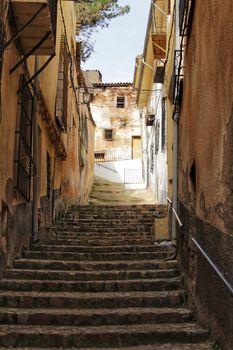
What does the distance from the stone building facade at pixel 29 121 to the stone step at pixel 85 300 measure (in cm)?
67

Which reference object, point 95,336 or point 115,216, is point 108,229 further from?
point 95,336

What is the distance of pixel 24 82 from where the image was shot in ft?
26.7

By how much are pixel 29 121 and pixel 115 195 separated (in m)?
15.5

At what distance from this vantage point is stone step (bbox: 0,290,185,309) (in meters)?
6.59

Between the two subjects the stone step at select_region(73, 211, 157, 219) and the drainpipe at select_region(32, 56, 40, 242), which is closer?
the drainpipe at select_region(32, 56, 40, 242)

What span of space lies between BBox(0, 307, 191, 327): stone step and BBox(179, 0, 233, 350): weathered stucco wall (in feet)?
1.41

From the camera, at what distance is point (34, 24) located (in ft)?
23.3

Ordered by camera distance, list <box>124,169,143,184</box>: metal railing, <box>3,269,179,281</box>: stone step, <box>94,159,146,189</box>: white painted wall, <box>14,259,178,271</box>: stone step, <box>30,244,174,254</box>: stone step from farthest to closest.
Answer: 1. <box>94,159,146,189</box>: white painted wall
2. <box>124,169,143,184</box>: metal railing
3. <box>30,244,174,254</box>: stone step
4. <box>14,259,178,271</box>: stone step
5. <box>3,269,179,281</box>: stone step

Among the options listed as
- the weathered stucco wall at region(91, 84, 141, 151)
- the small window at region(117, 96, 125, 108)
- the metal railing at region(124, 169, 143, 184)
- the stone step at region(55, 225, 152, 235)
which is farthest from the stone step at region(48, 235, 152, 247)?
the small window at region(117, 96, 125, 108)

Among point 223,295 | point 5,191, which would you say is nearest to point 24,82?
point 5,191

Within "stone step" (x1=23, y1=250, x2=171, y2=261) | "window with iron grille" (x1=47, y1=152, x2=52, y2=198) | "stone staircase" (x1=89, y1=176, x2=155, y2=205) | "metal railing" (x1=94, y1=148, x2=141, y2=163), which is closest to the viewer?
"stone step" (x1=23, y1=250, x2=171, y2=261)

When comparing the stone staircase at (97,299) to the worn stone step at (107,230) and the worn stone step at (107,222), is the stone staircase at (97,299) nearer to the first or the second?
the worn stone step at (107,230)

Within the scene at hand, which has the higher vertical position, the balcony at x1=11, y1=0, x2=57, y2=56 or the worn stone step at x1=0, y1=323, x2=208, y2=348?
the balcony at x1=11, y1=0, x2=57, y2=56

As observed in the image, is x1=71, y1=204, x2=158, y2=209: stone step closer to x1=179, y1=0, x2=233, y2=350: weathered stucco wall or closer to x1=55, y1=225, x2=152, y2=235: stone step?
x1=55, y1=225, x2=152, y2=235: stone step
